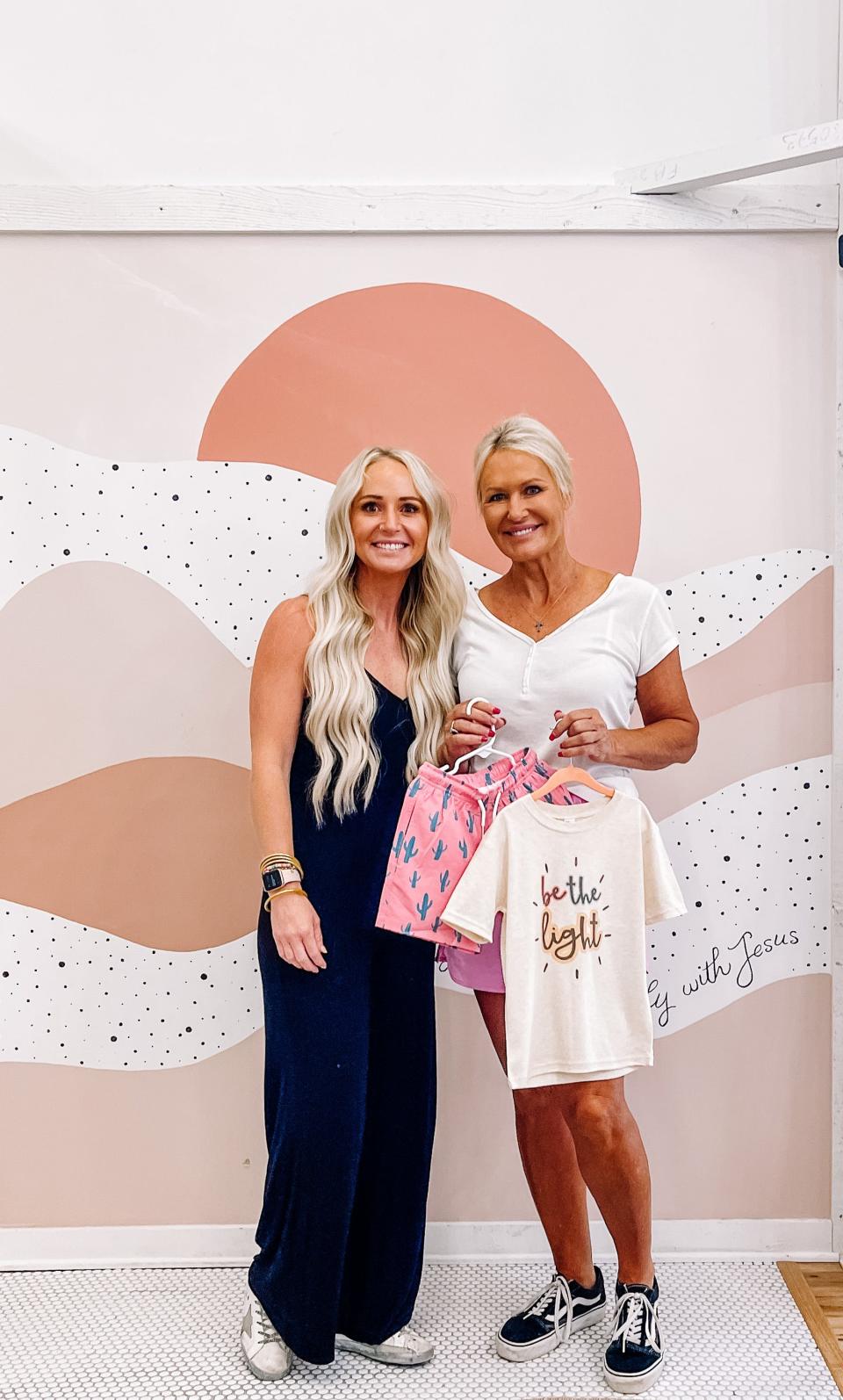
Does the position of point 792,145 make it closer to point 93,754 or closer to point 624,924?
point 624,924

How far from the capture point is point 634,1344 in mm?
1869

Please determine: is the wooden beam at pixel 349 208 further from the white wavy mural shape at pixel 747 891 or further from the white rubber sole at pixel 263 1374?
the white rubber sole at pixel 263 1374

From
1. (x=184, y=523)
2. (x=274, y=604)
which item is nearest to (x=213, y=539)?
(x=184, y=523)

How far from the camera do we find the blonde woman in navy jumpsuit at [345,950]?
1.79 metres

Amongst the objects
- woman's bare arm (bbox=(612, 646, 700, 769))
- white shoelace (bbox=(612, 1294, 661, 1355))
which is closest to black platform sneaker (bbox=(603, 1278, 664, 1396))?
white shoelace (bbox=(612, 1294, 661, 1355))

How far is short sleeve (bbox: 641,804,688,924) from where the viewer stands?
183 centimetres

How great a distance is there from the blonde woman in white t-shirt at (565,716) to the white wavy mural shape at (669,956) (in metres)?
0.47

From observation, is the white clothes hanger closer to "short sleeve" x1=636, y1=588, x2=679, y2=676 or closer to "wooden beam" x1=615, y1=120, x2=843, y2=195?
"short sleeve" x1=636, y1=588, x2=679, y2=676

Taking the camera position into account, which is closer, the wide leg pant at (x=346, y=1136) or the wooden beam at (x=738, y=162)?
the wide leg pant at (x=346, y=1136)

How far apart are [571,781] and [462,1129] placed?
3.35ft

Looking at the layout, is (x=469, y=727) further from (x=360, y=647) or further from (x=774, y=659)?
(x=774, y=659)

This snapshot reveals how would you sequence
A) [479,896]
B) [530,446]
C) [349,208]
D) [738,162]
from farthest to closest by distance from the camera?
[349,208] < [738,162] < [530,446] < [479,896]

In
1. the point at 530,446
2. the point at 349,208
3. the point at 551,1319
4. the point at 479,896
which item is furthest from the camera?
the point at 349,208

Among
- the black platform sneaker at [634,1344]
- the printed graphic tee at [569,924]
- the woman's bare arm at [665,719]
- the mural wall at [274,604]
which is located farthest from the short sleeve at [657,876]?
the black platform sneaker at [634,1344]
